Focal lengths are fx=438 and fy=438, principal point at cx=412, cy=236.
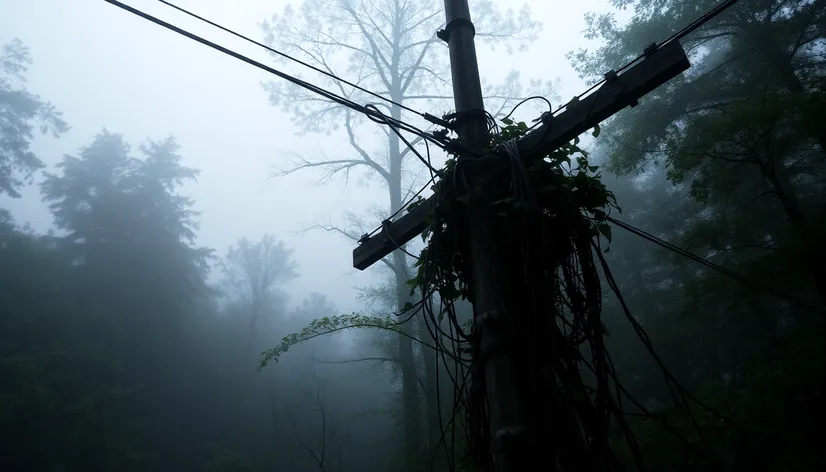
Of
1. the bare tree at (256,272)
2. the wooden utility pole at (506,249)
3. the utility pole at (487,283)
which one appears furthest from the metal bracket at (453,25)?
the bare tree at (256,272)

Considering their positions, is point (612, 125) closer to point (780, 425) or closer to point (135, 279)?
point (780, 425)

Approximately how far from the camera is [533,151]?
2094 millimetres

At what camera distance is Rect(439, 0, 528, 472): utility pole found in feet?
5.48

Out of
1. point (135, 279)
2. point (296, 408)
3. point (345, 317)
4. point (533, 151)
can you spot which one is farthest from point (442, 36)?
point (296, 408)

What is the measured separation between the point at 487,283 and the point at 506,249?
7.6 inches

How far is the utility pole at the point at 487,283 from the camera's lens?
5.48ft

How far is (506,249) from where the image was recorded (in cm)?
206

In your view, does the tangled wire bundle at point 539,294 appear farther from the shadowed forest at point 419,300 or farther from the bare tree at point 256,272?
the bare tree at point 256,272

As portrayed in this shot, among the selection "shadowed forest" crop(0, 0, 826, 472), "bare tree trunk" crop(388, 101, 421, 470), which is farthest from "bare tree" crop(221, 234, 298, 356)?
"bare tree trunk" crop(388, 101, 421, 470)

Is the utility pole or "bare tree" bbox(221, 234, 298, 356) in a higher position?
"bare tree" bbox(221, 234, 298, 356)

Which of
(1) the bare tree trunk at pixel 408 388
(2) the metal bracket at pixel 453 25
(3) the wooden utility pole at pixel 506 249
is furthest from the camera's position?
(1) the bare tree trunk at pixel 408 388

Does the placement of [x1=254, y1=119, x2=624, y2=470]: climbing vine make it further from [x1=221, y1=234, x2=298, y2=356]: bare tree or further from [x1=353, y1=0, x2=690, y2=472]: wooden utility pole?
[x1=221, y1=234, x2=298, y2=356]: bare tree

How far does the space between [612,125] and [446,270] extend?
8009mm

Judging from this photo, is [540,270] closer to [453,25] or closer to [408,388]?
[453,25]
